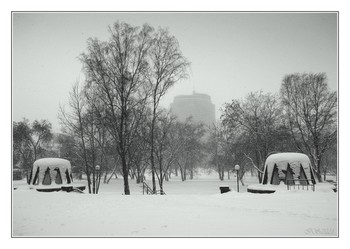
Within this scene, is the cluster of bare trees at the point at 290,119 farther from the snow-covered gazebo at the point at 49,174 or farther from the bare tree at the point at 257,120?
the snow-covered gazebo at the point at 49,174

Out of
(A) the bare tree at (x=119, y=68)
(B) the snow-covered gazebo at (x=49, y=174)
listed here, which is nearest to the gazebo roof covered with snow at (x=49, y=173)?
(B) the snow-covered gazebo at (x=49, y=174)

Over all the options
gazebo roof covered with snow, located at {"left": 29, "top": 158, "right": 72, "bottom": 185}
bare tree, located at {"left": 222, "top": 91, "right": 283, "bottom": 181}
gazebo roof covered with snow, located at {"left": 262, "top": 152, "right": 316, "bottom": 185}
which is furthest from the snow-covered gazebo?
bare tree, located at {"left": 222, "top": 91, "right": 283, "bottom": 181}

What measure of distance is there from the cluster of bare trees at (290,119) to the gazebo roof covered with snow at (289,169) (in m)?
8.84

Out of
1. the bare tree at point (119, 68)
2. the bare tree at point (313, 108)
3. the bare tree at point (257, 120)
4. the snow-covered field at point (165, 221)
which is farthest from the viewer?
the bare tree at point (257, 120)

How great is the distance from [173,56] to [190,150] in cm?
3063

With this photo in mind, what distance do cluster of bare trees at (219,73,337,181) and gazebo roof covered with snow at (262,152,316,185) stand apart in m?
8.84

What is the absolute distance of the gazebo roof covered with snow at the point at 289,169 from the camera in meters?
18.5

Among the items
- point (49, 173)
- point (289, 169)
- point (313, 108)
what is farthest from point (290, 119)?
point (49, 173)

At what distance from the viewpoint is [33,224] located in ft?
23.5

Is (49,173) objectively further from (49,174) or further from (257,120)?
(257,120)

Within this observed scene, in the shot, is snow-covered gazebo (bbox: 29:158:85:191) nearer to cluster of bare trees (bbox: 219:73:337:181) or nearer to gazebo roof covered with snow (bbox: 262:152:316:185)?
gazebo roof covered with snow (bbox: 262:152:316:185)

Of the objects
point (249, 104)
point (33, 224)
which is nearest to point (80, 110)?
point (33, 224)

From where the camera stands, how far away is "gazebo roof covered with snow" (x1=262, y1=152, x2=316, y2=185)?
18516mm
